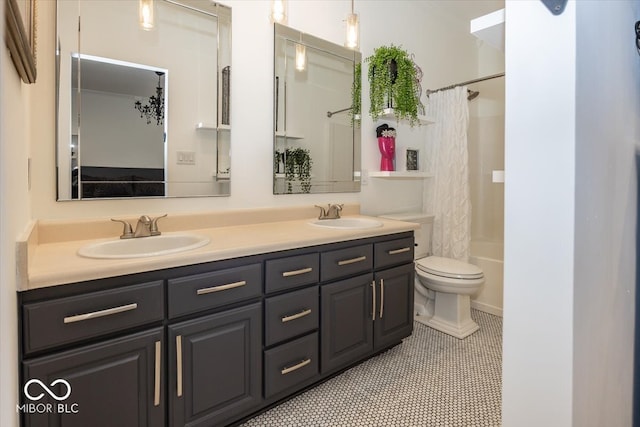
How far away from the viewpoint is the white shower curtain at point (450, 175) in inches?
111

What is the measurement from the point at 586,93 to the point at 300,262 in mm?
1243

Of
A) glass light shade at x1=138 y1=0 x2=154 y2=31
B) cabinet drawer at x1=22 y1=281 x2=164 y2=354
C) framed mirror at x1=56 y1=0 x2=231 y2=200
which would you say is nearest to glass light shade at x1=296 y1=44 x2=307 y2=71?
framed mirror at x1=56 y1=0 x2=231 y2=200

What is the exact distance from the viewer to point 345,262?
1.82 m

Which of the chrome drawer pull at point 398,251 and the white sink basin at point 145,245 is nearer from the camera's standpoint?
the white sink basin at point 145,245

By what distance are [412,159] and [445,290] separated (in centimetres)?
118

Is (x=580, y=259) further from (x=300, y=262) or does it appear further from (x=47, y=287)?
(x=47, y=287)

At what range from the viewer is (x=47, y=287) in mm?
1010

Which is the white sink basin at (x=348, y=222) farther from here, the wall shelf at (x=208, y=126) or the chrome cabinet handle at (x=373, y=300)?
the wall shelf at (x=208, y=126)

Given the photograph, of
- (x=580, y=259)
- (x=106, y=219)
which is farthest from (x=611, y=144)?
(x=106, y=219)

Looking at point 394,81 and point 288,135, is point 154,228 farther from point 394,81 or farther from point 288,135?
point 394,81

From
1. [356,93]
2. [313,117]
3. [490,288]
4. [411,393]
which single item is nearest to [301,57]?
[313,117]

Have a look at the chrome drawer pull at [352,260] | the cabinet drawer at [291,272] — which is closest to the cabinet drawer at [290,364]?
the cabinet drawer at [291,272]

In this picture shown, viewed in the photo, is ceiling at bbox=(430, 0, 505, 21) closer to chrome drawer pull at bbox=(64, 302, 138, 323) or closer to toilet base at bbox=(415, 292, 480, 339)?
toilet base at bbox=(415, 292, 480, 339)

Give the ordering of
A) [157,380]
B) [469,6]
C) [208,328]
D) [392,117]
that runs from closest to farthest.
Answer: [157,380], [208,328], [392,117], [469,6]
